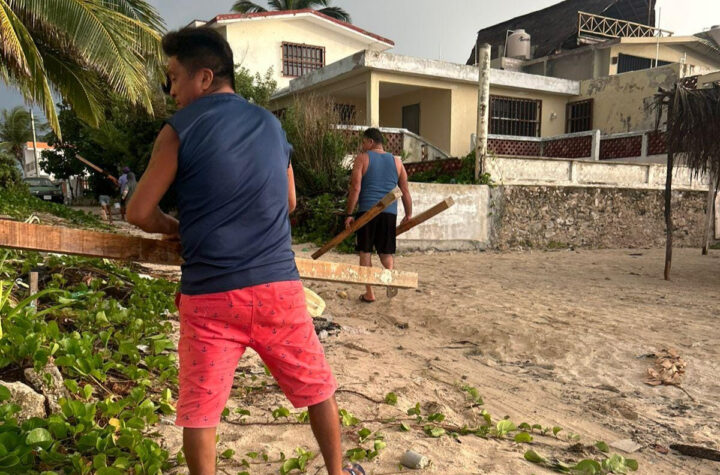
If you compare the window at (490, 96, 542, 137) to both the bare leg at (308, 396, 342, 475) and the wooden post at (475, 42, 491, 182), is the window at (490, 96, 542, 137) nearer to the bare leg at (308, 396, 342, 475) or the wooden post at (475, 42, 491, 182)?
the wooden post at (475, 42, 491, 182)

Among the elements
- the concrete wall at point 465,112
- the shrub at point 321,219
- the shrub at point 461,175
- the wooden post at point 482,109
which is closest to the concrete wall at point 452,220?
the shrub at point 461,175

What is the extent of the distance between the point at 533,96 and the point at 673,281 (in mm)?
10411

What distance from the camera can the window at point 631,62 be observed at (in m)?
19.4

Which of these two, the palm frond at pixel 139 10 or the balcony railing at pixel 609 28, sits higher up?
the balcony railing at pixel 609 28

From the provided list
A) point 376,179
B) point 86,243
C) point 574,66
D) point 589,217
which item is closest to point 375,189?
point 376,179

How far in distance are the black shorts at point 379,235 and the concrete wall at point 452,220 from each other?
409 cm

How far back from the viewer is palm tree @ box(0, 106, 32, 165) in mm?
39906

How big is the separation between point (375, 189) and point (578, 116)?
1465cm

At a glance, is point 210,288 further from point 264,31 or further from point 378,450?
point 264,31

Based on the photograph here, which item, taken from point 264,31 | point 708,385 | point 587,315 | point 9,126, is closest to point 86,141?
point 264,31

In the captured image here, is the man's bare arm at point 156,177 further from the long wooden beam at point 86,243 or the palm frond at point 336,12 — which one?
the palm frond at point 336,12

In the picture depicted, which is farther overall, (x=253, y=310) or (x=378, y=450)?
(x=378, y=450)

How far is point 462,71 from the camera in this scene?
14047 millimetres

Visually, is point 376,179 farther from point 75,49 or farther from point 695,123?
point 75,49
